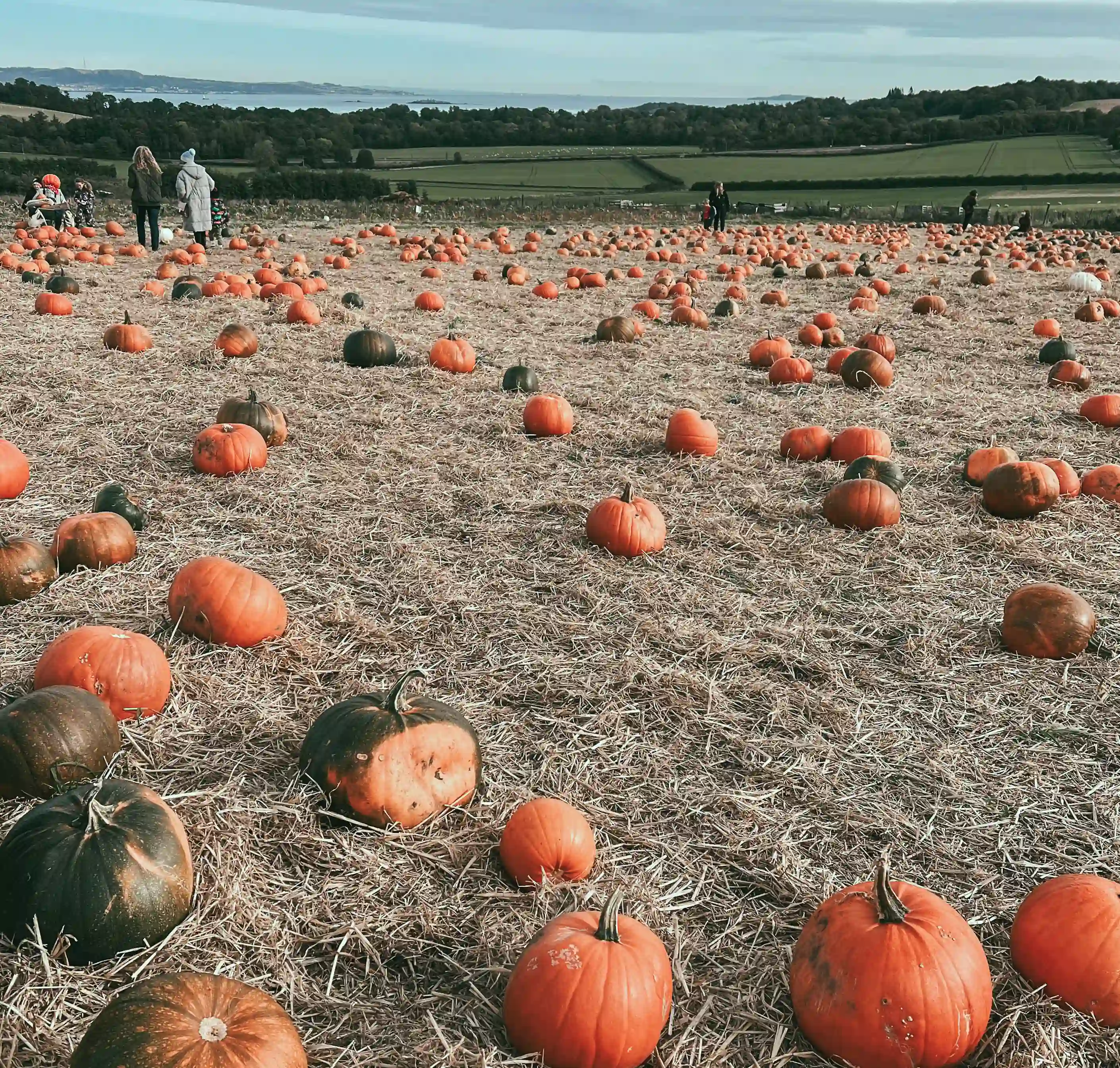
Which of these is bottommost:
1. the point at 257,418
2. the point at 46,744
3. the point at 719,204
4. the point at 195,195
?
the point at 46,744

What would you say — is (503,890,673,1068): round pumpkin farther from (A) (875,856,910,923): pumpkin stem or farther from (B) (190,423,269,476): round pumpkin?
(B) (190,423,269,476): round pumpkin

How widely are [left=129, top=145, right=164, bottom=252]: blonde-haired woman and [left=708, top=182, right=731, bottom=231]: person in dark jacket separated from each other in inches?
653

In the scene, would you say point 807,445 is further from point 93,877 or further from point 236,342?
point 236,342

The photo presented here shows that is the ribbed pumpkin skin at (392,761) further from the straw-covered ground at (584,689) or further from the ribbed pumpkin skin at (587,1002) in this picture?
the ribbed pumpkin skin at (587,1002)

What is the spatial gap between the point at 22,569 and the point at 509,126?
3355 inches

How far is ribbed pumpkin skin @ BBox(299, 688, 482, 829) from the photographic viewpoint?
3553mm

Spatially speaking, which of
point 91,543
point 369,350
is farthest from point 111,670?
point 369,350

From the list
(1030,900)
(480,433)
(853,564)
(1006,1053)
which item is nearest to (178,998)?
(1006,1053)

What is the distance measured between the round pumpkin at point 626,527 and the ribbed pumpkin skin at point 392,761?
246 cm

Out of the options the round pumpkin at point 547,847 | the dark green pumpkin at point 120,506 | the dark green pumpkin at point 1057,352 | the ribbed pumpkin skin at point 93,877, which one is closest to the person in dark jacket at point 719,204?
the dark green pumpkin at point 1057,352

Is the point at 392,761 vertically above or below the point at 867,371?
below

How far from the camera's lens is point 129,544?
5586 mm

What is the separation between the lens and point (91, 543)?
5430 millimetres

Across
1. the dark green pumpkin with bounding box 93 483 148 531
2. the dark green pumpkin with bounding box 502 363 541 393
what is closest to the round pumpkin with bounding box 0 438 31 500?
the dark green pumpkin with bounding box 93 483 148 531
